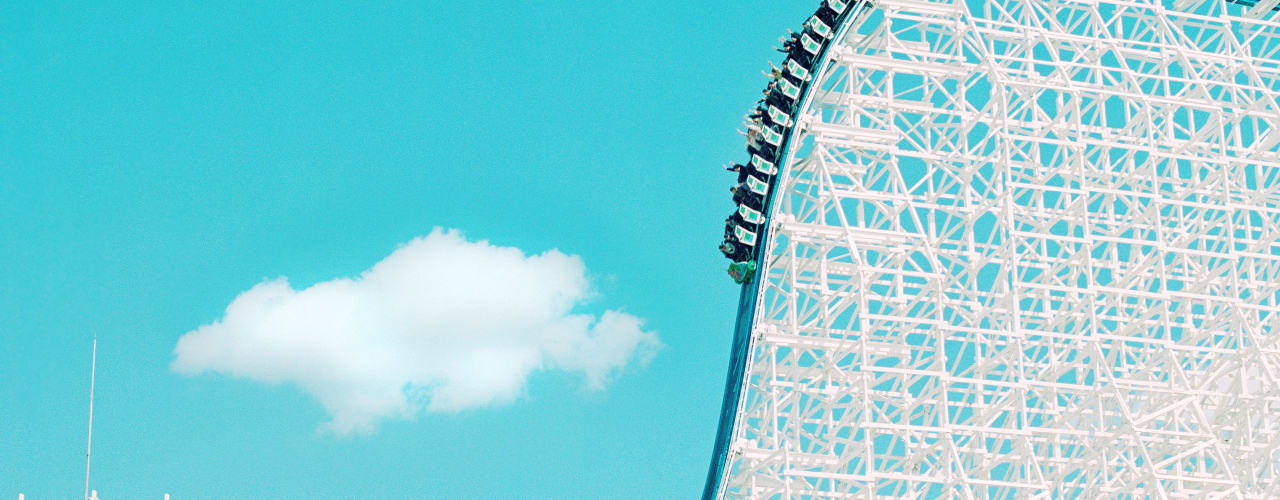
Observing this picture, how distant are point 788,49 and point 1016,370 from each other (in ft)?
20.5

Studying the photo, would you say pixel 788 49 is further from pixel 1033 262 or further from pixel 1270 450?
pixel 1270 450

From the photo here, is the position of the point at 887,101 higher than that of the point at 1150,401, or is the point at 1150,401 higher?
the point at 887,101

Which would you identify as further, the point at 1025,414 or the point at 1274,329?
the point at 1274,329

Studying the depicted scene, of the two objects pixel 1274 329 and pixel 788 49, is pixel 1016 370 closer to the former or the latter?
pixel 1274 329

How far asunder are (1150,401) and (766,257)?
6378mm

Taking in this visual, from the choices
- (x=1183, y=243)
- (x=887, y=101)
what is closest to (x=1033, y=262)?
(x=1183, y=243)

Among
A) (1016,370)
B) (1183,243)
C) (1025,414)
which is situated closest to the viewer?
(1025,414)

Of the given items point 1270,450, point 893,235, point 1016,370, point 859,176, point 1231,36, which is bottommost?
point 1270,450

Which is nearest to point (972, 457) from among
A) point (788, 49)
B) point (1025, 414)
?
point (1025, 414)

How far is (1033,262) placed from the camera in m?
25.4

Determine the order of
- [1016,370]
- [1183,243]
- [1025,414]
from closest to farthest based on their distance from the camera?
1. [1025,414]
2. [1016,370]
3. [1183,243]

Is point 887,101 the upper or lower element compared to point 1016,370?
upper

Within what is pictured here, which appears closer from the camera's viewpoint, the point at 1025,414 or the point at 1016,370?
the point at 1025,414

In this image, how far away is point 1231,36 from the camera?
24.4 metres
